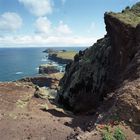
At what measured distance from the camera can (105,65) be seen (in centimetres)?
5228

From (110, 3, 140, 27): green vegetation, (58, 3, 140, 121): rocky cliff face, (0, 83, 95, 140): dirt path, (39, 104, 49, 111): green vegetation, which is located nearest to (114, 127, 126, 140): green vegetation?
(0, 83, 95, 140): dirt path

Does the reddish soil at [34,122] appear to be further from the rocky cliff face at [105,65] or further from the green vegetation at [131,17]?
Answer: the green vegetation at [131,17]

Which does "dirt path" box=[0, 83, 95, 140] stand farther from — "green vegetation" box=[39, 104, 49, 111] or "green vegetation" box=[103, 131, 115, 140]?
"green vegetation" box=[103, 131, 115, 140]

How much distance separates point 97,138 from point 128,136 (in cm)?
227

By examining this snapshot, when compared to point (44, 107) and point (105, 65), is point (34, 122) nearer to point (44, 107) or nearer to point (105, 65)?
point (44, 107)

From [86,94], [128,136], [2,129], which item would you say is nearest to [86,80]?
[86,94]

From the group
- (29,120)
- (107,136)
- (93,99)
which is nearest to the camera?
(107,136)

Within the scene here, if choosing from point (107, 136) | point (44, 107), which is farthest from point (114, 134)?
point (44, 107)

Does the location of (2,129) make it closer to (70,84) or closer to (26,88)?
(26,88)

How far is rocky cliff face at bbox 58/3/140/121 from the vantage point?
47.2 m

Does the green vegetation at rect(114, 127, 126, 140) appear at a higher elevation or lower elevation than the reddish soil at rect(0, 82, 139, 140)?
higher

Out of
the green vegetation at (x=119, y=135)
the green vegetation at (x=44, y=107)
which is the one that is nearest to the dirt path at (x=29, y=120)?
the green vegetation at (x=44, y=107)

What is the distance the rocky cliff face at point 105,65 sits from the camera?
47.2m

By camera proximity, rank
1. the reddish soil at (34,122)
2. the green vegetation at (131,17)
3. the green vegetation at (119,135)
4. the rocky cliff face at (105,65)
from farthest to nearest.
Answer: the green vegetation at (131,17) → the rocky cliff face at (105,65) → the reddish soil at (34,122) → the green vegetation at (119,135)
